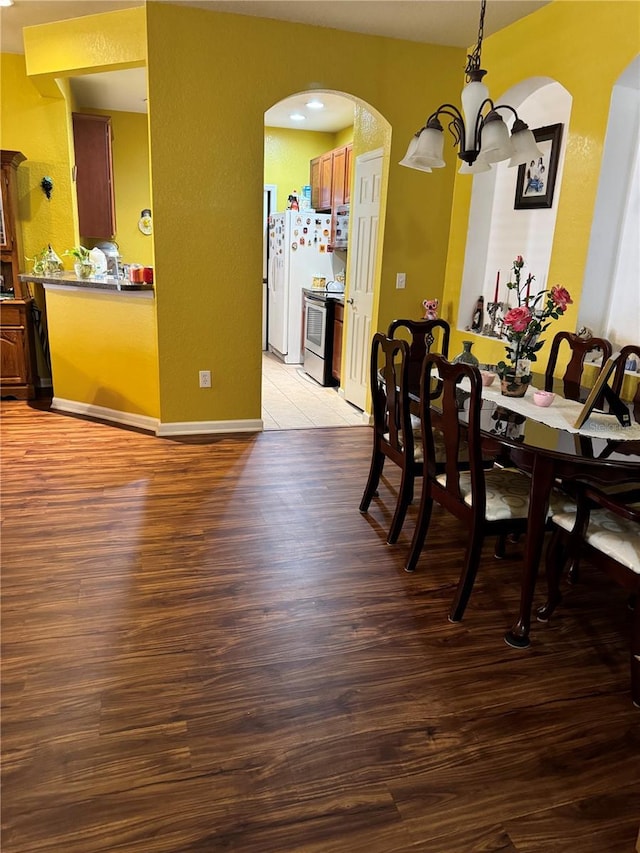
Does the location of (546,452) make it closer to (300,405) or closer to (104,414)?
(300,405)

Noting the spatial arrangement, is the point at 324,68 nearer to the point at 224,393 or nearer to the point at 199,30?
the point at 199,30

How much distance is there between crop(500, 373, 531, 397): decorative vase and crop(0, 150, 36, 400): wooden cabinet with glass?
4020 millimetres

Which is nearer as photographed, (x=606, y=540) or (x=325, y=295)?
(x=606, y=540)

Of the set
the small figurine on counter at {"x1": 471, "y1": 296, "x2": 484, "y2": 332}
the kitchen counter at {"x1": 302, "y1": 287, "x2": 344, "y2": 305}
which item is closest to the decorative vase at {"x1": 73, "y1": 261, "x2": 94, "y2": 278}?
the kitchen counter at {"x1": 302, "y1": 287, "x2": 344, "y2": 305}

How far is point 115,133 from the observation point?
6.63m

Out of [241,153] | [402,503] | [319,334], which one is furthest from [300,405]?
[402,503]

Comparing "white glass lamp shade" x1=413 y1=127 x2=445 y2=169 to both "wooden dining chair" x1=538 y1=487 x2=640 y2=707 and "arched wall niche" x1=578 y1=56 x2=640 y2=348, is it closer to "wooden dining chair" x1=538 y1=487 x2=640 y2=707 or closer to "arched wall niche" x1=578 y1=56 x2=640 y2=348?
"arched wall niche" x1=578 y1=56 x2=640 y2=348

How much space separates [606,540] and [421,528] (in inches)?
33.3

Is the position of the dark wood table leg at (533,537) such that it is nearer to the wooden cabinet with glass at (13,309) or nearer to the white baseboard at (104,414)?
the white baseboard at (104,414)

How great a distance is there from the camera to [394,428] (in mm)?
2969

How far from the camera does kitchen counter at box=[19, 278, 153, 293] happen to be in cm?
414

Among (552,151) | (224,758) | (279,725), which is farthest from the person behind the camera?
(552,151)

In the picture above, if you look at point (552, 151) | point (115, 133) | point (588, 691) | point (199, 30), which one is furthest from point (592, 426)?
point (115, 133)

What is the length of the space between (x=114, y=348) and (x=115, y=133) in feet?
11.5
